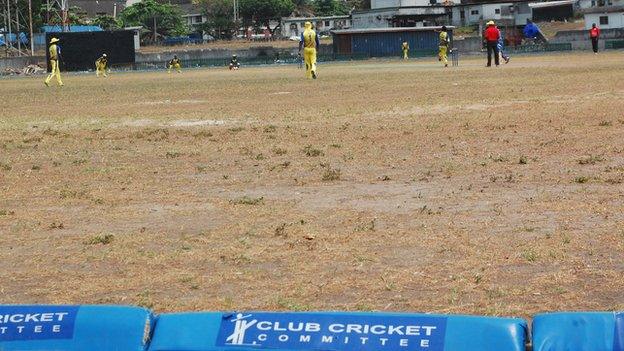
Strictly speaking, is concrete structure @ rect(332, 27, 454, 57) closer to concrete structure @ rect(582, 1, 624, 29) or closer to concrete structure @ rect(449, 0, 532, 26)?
concrete structure @ rect(582, 1, 624, 29)

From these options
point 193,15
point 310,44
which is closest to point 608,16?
point 310,44

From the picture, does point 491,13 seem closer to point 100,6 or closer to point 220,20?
point 220,20

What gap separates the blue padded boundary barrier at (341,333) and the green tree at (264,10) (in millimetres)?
145803

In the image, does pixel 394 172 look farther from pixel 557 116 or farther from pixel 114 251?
pixel 557 116

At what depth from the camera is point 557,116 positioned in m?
20.5

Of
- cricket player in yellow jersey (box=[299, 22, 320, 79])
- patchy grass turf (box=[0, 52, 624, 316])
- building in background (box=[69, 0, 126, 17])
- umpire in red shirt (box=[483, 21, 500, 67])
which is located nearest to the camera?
patchy grass turf (box=[0, 52, 624, 316])

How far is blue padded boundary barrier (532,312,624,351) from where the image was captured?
5379 mm

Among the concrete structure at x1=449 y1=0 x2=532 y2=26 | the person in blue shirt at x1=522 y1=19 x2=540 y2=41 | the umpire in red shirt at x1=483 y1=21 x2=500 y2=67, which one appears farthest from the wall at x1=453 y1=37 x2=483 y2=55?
the umpire in red shirt at x1=483 y1=21 x2=500 y2=67

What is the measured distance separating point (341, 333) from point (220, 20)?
148939 mm

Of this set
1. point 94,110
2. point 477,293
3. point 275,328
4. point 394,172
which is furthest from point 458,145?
point 94,110

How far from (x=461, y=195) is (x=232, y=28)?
467 feet

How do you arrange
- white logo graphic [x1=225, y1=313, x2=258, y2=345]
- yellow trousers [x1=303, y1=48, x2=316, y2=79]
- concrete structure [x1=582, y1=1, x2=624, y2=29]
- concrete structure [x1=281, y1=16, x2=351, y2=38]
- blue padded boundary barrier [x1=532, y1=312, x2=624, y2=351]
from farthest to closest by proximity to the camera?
concrete structure [x1=281, y1=16, x2=351, y2=38], concrete structure [x1=582, y1=1, x2=624, y2=29], yellow trousers [x1=303, y1=48, x2=316, y2=79], white logo graphic [x1=225, y1=313, x2=258, y2=345], blue padded boundary barrier [x1=532, y1=312, x2=624, y2=351]

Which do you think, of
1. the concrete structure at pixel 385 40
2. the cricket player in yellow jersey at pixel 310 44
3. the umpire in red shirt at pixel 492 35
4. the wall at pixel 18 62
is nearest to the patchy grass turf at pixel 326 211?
the cricket player in yellow jersey at pixel 310 44

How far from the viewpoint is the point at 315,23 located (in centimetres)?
15725
